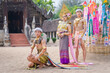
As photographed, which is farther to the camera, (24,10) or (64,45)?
(24,10)

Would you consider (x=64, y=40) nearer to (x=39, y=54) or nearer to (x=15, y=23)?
(x=39, y=54)

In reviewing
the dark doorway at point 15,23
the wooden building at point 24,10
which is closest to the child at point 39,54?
the wooden building at point 24,10

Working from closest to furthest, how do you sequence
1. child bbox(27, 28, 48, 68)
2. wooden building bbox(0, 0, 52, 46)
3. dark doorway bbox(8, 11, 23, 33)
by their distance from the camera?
child bbox(27, 28, 48, 68) → wooden building bbox(0, 0, 52, 46) → dark doorway bbox(8, 11, 23, 33)

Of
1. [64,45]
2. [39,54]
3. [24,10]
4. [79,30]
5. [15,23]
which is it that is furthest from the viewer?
[15,23]

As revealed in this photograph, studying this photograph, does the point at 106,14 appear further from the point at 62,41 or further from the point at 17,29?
the point at 17,29

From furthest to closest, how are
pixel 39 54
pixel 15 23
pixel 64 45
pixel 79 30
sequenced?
1. pixel 15 23
2. pixel 79 30
3. pixel 64 45
4. pixel 39 54

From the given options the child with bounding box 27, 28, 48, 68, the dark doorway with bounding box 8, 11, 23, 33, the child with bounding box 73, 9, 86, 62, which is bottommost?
the child with bounding box 27, 28, 48, 68

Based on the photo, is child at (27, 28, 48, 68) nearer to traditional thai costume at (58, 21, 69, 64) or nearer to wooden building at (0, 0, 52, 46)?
traditional thai costume at (58, 21, 69, 64)

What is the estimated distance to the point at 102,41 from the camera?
6.66 m

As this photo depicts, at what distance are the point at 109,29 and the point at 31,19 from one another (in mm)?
10689

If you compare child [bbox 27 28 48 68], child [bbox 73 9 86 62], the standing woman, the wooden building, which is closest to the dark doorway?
the wooden building

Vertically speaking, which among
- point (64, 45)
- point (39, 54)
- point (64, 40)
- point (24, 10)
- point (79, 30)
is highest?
point (24, 10)

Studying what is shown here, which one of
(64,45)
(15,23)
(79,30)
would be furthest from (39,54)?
(15,23)

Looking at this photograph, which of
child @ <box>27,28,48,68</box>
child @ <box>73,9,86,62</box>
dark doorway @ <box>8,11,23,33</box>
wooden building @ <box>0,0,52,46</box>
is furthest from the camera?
dark doorway @ <box>8,11,23,33</box>
